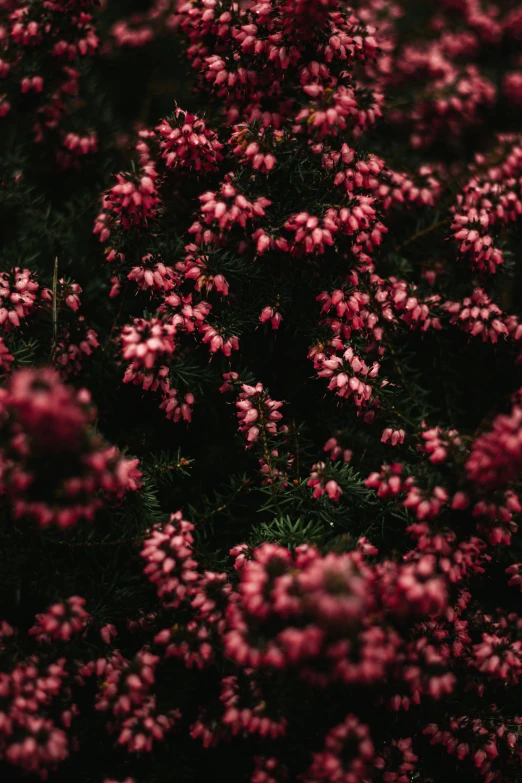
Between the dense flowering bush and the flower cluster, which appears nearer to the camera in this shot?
the flower cluster

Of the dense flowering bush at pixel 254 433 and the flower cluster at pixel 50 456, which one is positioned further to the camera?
the dense flowering bush at pixel 254 433

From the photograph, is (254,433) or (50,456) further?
(254,433)

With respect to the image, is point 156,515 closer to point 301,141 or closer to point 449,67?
point 301,141

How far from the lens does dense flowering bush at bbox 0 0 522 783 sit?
7.46 feet

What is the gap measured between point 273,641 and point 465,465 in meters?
1.12

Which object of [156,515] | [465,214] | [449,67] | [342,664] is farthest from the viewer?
[449,67]

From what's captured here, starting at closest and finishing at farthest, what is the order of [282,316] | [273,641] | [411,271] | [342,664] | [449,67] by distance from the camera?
1. [342,664]
2. [273,641]
3. [282,316]
4. [411,271]
5. [449,67]

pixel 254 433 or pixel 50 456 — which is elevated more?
pixel 50 456

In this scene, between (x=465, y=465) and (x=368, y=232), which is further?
(x=368, y=232)

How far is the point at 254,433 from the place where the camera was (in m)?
3.04

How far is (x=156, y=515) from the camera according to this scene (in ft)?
10.0

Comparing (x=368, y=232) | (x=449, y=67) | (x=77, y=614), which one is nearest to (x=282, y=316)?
(x=368, y=232)

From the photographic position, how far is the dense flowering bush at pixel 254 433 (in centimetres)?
227

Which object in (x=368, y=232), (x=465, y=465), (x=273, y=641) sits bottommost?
(x=273, y=641)
